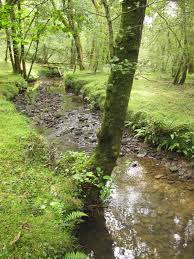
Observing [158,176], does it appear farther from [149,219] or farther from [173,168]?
[149,219]

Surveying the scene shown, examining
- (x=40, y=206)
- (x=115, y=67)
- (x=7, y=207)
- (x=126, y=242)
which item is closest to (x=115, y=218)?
(x=126, y=242)

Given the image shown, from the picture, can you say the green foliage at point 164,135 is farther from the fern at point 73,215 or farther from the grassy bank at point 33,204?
the fern at point 73,215

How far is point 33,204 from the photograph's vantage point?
5.98 m

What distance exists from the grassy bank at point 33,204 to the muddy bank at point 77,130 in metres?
3.08

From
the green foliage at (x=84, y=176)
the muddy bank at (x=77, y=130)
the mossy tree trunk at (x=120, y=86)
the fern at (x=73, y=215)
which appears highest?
the mossy tree trunk at (x=120, y=86)

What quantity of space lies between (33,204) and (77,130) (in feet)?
25.5

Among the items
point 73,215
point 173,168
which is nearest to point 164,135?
point 173,168

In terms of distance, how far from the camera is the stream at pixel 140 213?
5930 mm

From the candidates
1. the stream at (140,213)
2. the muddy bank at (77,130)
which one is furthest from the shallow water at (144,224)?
the muddy bank at (77,130)

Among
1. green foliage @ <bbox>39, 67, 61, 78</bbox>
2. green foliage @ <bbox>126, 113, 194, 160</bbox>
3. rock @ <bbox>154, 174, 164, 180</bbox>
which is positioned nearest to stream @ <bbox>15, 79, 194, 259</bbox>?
rock @ <bbox>154, 174, 164, 180</bbox>

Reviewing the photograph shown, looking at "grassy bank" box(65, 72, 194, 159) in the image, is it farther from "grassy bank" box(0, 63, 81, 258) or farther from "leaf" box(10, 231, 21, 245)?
"leaf" box(10, 231, 21, 245)

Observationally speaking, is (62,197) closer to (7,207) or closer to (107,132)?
(7,207)

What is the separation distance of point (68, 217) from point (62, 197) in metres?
0.69

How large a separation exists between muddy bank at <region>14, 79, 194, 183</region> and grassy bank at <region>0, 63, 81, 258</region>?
3.08 m
